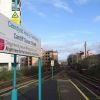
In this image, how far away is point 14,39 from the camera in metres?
8.98

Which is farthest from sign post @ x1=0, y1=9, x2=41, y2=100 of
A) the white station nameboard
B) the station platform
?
the station platform

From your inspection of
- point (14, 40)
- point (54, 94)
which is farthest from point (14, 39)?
point (54, 94)

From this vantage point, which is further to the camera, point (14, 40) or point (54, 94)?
point (54, 94)

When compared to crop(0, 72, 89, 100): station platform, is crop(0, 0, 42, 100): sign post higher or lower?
higher

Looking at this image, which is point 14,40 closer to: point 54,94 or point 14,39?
point 14,39

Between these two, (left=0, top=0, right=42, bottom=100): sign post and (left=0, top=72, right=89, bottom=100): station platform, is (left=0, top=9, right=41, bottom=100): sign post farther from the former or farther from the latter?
(left=0, top=72, right=89, bottom=100): station platform

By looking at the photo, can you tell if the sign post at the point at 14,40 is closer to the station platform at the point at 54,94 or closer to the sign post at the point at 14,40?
the sign post at the point at 14,40

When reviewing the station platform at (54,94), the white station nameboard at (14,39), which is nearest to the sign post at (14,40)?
the white station nameboard at (14,39)

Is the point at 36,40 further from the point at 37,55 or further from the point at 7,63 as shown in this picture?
the point at 7,63

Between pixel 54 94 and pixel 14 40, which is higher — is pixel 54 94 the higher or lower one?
the lower one

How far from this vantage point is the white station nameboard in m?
8.16

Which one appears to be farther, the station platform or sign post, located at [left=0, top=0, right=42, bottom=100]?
the station platform

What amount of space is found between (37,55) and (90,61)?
89143 mm

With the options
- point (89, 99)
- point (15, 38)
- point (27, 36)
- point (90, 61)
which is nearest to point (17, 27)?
point (15, 38)
